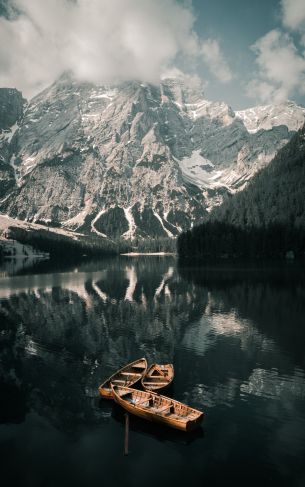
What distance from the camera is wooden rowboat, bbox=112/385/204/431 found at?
35250 mm

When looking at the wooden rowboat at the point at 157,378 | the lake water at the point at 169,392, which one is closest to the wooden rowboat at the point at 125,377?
the wooden rowboat at the point at 157,378

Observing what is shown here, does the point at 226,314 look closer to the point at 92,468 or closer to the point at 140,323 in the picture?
the point at 140,323

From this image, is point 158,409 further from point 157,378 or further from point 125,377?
point 125,377

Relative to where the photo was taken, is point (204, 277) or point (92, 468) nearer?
point (92, 468)

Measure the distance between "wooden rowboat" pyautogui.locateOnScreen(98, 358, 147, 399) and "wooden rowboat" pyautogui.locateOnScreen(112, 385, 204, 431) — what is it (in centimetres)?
164

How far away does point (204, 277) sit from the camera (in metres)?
161

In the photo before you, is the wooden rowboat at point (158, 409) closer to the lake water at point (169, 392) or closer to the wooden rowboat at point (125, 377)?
the lake water at point (169, 392)

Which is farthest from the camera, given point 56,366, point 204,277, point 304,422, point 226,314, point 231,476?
point 204,277

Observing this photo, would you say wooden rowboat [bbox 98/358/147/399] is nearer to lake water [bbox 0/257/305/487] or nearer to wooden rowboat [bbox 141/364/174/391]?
wooden rowboat [bbox 141/364/174/391]

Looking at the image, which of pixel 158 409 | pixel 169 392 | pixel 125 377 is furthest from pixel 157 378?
pixel 158 409

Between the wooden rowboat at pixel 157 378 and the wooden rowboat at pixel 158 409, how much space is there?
3.11 metres

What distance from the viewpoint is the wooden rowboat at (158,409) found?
3525 centimetres

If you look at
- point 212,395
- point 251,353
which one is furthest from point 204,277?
point 212,395

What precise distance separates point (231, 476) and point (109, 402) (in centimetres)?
1751
